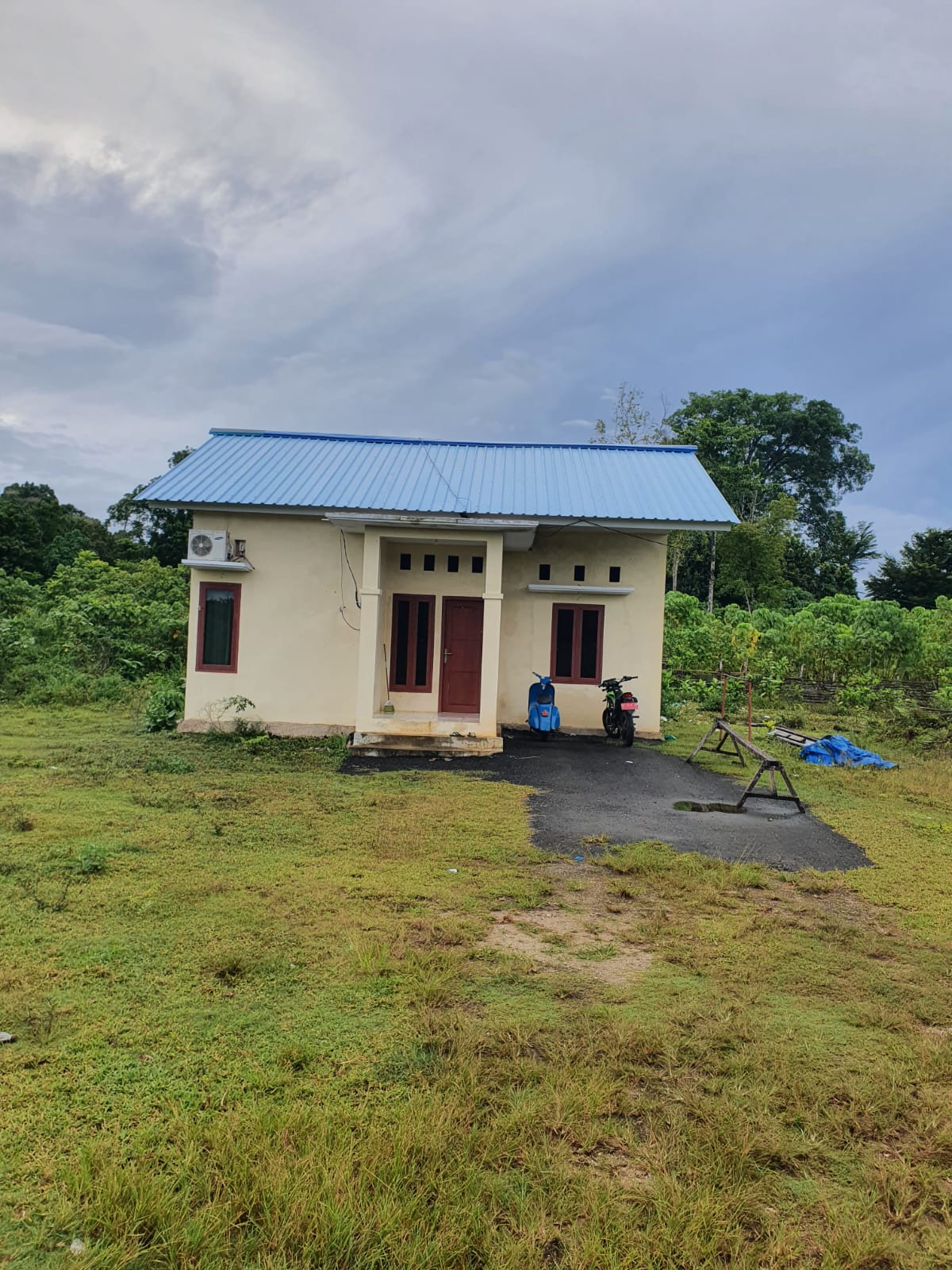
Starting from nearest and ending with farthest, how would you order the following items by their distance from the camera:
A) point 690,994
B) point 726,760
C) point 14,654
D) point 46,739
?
point 690,994 → point 46,739 → point 726,760 → point 14,654

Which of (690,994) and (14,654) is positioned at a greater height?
(14,654)

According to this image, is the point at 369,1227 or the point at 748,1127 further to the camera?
the point at 748,1127

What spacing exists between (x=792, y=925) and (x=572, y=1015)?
201cm

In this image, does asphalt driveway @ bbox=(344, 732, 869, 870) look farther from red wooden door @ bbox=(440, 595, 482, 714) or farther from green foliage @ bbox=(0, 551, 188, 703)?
green foliage @ bbox=(0, 551, 188, 703)

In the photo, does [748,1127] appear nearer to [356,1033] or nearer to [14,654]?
[356,1033]

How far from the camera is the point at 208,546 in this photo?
39.6ft

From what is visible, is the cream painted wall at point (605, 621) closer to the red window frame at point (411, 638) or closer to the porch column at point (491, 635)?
the red window frame at point (411, 638)

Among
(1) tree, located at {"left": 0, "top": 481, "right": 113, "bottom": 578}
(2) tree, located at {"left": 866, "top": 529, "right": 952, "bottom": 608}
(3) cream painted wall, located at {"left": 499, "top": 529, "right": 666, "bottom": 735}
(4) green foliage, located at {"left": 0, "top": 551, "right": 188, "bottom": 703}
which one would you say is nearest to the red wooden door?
(3) cream painted wall, located at {"left": 499, "top": 529, "right": 666, "bottom": 735}

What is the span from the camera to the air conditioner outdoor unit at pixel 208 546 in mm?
12062

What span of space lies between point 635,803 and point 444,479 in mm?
7163

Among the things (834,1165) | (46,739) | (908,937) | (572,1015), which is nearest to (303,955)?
(572,1015)

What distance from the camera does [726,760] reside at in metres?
11.2

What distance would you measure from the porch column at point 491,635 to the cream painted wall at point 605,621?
137cm

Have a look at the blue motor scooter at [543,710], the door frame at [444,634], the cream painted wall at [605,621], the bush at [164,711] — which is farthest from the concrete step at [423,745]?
the bush at [164,711]
